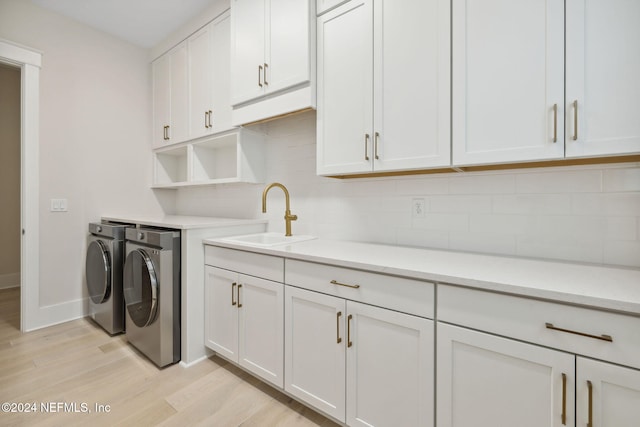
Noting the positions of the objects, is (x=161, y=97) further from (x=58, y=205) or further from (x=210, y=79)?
(x=58, y=205)

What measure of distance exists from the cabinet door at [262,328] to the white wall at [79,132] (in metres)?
2.12

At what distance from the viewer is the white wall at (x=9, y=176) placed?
365 centimetres

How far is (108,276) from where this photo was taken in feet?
7.76

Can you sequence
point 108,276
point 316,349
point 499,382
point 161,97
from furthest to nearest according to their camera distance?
1. point 161,97
2. point 108,276
3. point 316,349
4. point 499,382

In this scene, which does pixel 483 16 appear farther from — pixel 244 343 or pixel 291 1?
pixel 244 343

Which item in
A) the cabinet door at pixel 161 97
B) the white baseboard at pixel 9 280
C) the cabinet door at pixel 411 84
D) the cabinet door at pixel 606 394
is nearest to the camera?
the cabinet door at pixel 606 394

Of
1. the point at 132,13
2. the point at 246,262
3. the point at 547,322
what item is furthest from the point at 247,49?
the point at 547,322

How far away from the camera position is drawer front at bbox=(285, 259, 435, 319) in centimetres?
112

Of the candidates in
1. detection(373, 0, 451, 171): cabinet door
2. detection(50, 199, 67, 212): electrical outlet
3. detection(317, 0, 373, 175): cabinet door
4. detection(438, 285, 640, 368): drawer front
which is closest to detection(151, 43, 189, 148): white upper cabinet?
detection(50, 199, 67, 212): electrical outlet

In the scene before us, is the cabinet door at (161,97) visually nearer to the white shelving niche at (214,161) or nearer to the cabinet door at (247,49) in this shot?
the white shelving niche at (214,161)

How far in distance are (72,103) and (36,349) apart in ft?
7.09

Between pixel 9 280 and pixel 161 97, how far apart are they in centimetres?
311

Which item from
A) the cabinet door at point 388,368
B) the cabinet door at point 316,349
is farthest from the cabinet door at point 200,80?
the cabinet door at point 388,368

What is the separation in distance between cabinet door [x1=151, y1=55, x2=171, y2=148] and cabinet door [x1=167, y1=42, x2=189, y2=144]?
0.27 feet
